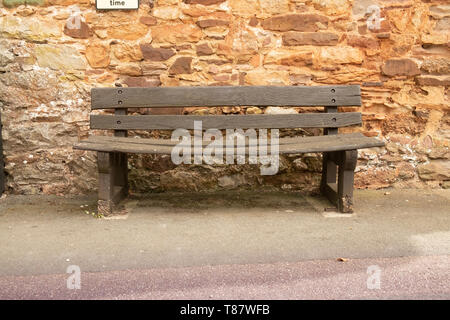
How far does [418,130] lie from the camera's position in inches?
151

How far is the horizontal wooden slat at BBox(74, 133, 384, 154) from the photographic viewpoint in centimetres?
296

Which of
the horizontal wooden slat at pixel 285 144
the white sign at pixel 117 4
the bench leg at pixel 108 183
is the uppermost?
the white sign at pixel 117 4

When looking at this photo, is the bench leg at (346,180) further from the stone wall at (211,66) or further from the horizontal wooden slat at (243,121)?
the stone wall at (211,66)

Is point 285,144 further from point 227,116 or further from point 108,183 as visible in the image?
point 108,183

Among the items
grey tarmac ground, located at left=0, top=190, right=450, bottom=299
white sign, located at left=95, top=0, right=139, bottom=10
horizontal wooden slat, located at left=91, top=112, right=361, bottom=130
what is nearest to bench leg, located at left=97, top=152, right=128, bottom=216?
grey tarmac ground, located at left=0, top=190, right=450, bottom=299

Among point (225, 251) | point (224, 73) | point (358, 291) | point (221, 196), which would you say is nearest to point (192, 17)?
point (224, 73)

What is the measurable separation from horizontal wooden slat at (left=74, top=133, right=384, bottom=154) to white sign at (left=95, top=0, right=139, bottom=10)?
112 cm

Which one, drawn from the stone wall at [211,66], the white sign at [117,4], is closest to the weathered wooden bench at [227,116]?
the stone wall at [211,66]

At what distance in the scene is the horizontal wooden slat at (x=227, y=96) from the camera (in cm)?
337

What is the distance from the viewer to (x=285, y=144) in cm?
317

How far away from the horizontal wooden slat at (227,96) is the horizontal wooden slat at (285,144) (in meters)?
0.31

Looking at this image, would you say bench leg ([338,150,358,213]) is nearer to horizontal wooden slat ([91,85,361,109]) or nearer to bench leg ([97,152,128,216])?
horizontal wooden slat ([91,85,361,109])

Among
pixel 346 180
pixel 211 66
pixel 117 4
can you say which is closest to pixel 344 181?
pixel 346 180

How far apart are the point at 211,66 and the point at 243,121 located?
59 centimetres
